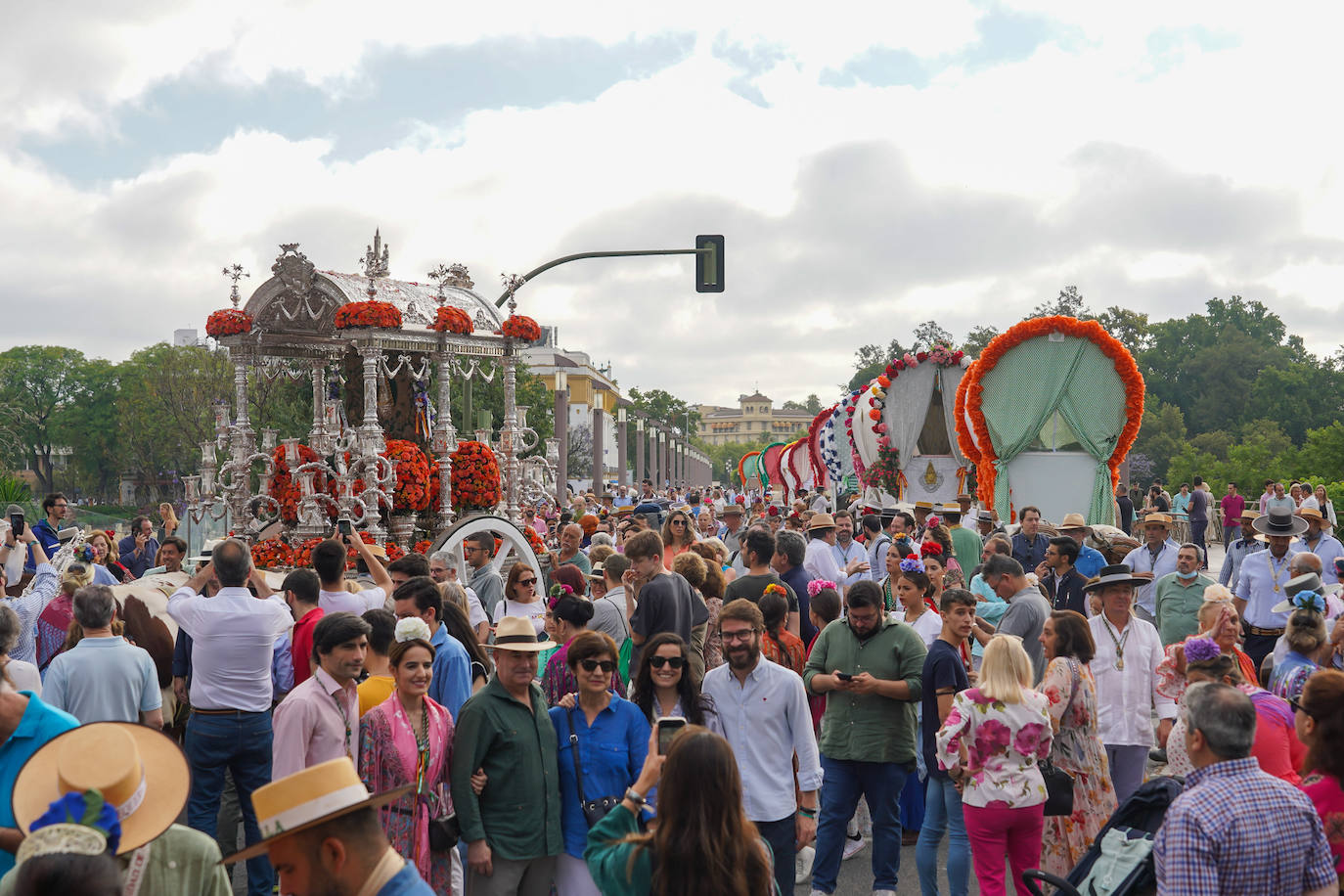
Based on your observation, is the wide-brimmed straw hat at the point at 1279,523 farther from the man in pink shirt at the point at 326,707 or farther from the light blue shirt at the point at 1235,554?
the man in pink shirt at the point at 326,707

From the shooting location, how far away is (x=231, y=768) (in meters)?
6.07

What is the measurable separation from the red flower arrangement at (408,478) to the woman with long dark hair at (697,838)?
10.6m

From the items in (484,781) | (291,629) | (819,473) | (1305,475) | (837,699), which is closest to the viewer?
(484,781)

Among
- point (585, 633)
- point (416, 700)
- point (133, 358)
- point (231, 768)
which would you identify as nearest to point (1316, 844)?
point (585, 633)

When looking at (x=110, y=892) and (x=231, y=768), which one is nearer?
(x=110, y=892)

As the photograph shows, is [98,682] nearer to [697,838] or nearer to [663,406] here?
[697,838]

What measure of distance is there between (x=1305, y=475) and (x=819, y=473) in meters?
13.6

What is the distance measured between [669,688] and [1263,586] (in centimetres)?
619

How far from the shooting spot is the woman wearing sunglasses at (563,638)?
5.67 metres

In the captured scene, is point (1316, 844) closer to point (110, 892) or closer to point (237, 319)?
point (110, 892)

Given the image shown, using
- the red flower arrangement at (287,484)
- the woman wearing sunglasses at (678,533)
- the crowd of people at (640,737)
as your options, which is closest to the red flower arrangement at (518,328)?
the red flower arrangement at (287,484)

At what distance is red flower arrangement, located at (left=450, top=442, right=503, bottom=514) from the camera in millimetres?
14250

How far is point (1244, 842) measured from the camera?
344 centimetres

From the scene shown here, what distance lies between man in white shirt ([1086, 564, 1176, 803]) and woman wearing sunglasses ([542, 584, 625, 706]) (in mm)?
2713
